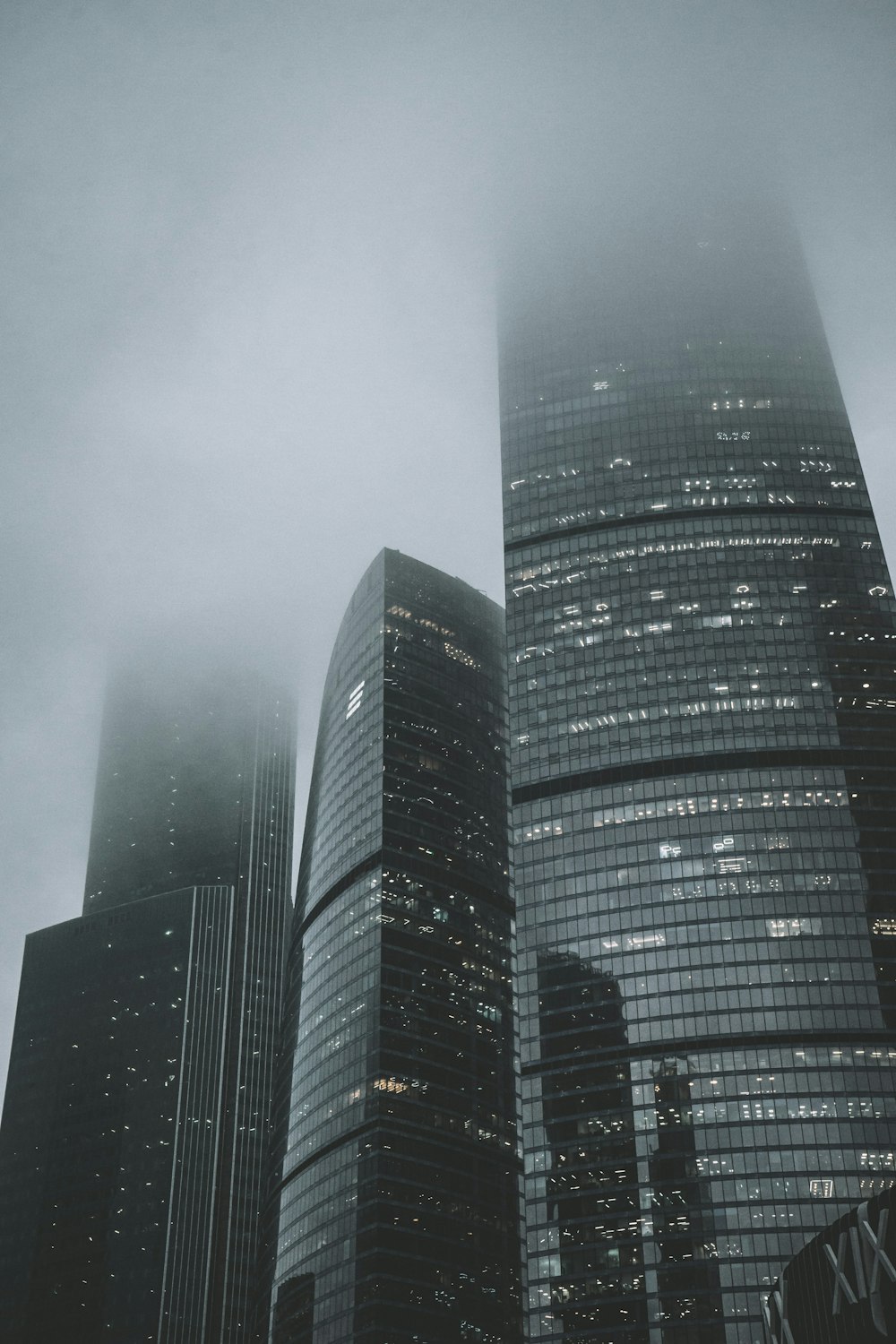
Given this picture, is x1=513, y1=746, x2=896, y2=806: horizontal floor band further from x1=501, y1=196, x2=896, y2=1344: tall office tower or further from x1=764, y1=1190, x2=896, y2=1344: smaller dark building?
x1=764, y1=1190, x2=896, y2=1344: smaller dark building

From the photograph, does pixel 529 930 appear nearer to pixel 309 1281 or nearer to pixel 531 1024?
pixel 531 1024

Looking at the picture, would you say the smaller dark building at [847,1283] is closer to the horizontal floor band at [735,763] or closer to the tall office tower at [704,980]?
the tall office tower at [704,980]

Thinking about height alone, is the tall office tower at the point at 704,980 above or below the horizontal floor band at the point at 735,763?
below

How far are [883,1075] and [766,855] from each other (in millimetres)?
29320

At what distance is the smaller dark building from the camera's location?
66.6 m

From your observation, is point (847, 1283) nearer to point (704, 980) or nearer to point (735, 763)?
point (704, 980)

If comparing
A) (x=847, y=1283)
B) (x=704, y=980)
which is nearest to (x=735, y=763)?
(x=704, y=980)

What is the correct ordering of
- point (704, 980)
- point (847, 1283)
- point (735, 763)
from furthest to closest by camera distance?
point (735, 763) → point (704, 980) → point (847, 1283)

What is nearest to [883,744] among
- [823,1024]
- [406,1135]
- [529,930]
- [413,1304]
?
[823,1024]

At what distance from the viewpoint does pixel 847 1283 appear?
2781 inches

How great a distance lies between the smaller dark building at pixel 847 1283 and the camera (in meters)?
66.6

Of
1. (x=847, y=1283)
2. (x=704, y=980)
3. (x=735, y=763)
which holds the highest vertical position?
(x=735, y=763)

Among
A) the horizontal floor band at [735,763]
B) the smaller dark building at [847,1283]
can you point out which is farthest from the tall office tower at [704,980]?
the smaller dark building at [847,1283]

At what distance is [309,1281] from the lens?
18075 centimetres
